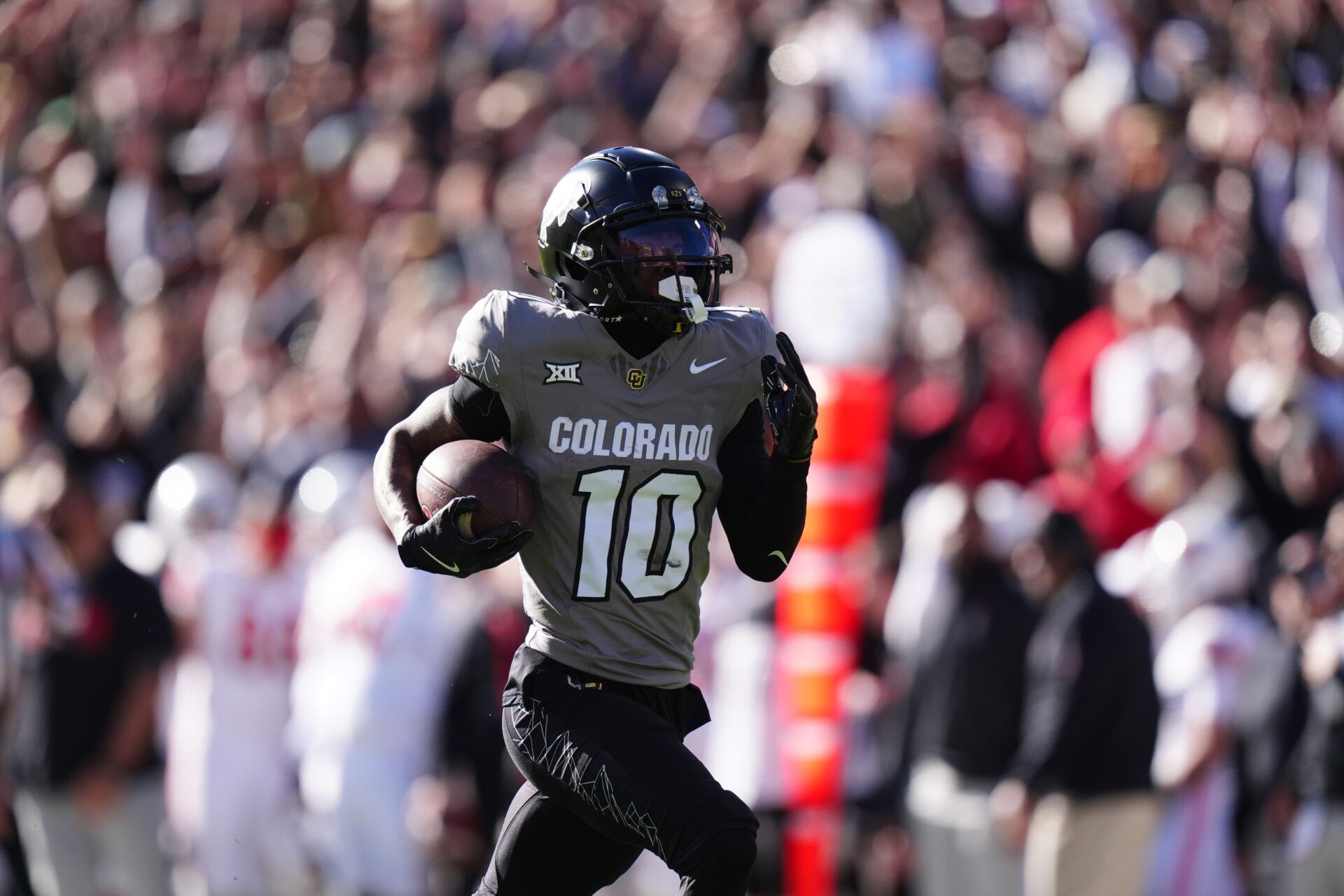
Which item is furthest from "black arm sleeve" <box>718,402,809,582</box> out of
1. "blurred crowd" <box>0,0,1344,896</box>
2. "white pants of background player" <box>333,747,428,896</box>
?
"white pants of background player" <box>333,747,428,896</box>

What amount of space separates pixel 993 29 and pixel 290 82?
13.7ft

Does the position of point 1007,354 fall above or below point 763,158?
below

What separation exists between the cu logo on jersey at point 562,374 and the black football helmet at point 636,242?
163 millimetres

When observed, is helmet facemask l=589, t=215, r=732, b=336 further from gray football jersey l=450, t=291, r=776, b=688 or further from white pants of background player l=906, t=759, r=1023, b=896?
white pants of background player l=906, t=759, r=1023, b=896

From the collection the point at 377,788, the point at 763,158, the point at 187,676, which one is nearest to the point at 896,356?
the point at 763,158

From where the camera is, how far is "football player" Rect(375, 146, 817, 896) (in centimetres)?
416

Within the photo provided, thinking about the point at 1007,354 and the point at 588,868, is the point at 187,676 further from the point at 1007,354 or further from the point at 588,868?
the point at 588,868

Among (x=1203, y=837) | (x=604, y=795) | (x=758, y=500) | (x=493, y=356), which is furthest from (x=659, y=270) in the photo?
(x=1203, y=837)

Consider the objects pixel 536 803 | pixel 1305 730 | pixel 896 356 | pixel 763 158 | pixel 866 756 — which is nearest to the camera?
pixel 536 803

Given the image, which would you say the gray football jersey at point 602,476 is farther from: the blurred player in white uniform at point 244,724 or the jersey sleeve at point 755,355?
the blurred player in white uniform at point 244,724

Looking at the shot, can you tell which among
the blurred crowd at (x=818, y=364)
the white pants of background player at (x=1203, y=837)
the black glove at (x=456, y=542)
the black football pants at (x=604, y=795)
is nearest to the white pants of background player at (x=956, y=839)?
the blurred crowd at (x=818, y=364)

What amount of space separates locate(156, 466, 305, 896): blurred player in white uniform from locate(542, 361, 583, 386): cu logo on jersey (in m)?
4.84

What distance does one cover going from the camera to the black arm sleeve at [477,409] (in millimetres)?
4250

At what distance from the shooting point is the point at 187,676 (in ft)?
29.3
